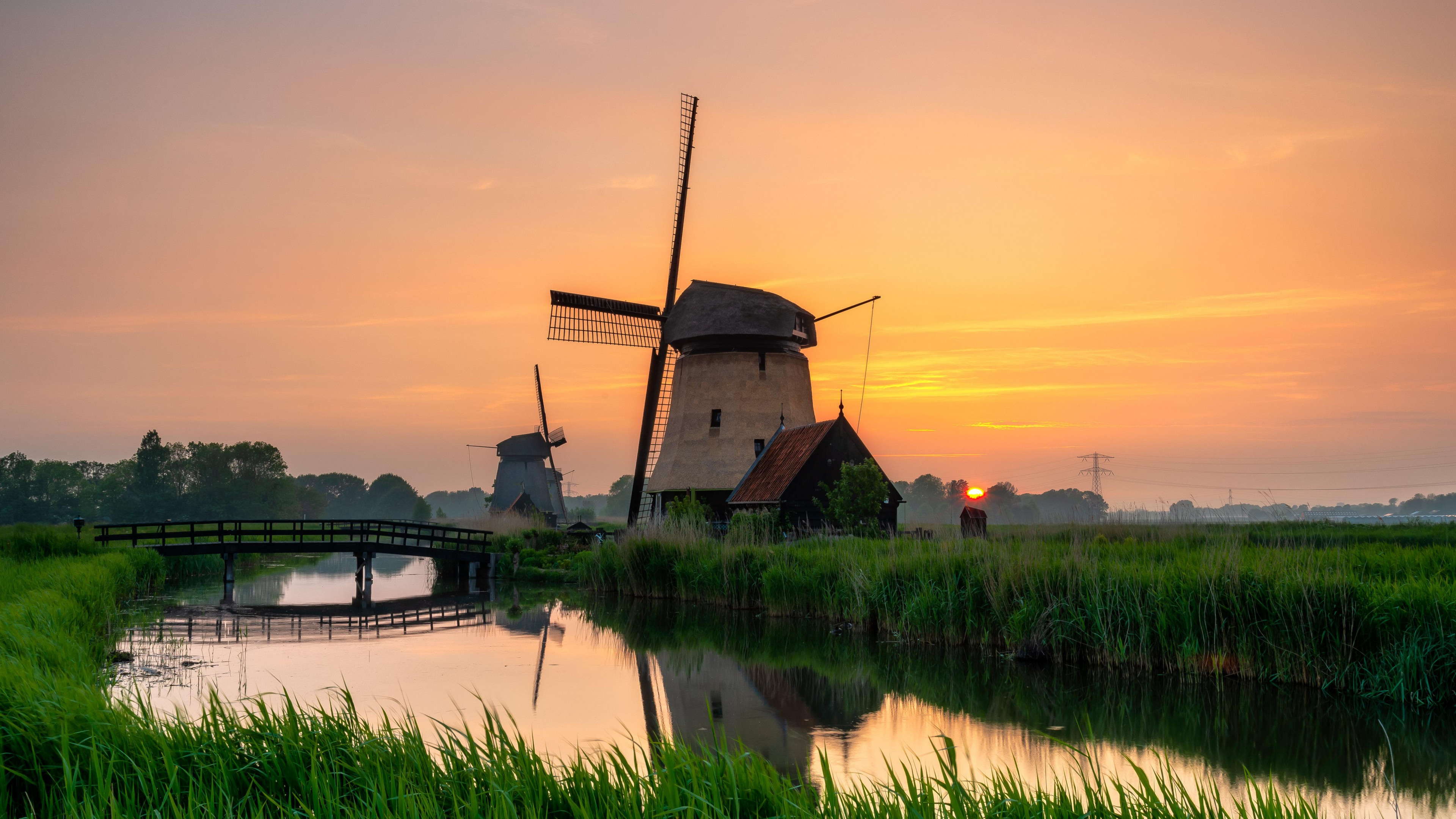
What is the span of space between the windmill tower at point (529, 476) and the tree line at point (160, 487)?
94.2 ft

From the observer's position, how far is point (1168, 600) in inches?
400

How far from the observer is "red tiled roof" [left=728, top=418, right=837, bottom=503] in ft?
76.9

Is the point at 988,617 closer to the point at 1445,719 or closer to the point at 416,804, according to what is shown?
the point at 1445,719

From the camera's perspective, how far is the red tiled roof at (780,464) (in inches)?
923

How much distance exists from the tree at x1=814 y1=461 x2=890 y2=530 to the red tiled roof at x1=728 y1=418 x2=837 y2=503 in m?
1.14

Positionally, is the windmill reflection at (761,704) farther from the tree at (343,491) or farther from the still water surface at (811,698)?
the tree at (343,491)

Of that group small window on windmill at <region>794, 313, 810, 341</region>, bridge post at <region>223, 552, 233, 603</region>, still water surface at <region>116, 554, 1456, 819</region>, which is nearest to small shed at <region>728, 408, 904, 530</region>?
small window on windmill at <region>794, 313, 810, 341</region>

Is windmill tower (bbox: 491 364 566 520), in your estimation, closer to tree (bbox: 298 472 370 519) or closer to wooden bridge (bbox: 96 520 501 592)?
wooden bridge (bbox: 96 520 501 592)

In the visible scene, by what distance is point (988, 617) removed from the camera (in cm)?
1212

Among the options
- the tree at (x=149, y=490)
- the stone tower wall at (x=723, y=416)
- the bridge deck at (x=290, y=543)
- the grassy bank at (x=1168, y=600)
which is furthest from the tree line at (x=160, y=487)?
the grassy bank at (x=1168, y=600)

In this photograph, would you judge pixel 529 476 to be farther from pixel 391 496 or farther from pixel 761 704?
pixel 391 496

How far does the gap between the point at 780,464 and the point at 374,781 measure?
20128 millimetres

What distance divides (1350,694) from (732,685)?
19.6ft

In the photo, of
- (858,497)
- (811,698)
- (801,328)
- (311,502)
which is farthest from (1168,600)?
(311,502)
